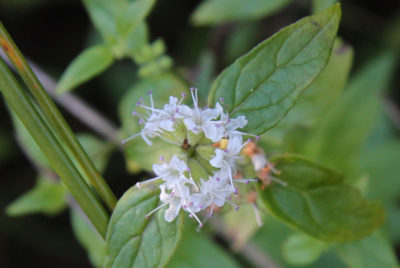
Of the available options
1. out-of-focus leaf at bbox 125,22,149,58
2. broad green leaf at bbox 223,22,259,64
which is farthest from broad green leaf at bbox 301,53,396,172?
out-of-focus leaf at bbox 125,22,149,58

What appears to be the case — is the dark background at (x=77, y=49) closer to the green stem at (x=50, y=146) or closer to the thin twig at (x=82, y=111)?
the thin twig at (x=82, y=111)

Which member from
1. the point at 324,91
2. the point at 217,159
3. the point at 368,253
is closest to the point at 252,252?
the point at 368,253

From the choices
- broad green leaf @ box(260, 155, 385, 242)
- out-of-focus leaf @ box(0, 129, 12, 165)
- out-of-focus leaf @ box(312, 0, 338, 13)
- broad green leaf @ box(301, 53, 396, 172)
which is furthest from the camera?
out-of-focus leaf @ box(0, 129, 12, 165)

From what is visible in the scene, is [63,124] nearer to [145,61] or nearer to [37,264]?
[145,61]

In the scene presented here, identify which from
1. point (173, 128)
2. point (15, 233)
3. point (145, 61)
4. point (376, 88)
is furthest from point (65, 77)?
point (376, 88)

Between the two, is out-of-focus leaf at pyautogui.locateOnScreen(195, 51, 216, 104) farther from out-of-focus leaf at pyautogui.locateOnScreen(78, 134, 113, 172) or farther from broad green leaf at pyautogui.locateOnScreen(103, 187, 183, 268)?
broad green leaf at pyautogui.locateOnScreen(103, 187, 183, 268)

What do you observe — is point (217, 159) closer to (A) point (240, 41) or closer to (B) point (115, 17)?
(B) point (115, 17)
